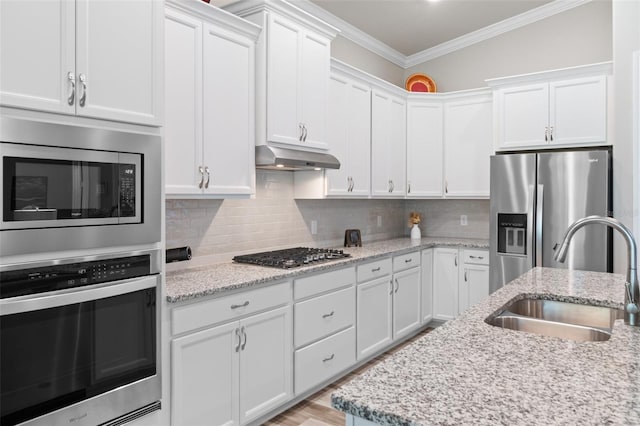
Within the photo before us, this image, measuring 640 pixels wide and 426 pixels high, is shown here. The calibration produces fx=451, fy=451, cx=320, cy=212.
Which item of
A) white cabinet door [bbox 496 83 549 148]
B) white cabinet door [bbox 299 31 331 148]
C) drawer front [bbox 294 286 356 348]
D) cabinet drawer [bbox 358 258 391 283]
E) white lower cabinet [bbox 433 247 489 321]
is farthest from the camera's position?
white lower cabinet [bbox 433 247 489 321]

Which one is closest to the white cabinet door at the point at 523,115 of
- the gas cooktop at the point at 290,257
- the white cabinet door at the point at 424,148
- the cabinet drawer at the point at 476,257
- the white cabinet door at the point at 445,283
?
the white cabinet door at the point at 424,148

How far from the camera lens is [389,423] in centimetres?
93

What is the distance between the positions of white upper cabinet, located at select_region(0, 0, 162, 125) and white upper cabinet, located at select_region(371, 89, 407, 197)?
8.72 ft

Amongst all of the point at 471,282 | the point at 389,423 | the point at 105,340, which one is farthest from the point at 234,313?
the point at 471,282

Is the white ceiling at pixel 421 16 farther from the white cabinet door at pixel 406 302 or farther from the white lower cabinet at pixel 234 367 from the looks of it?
the white lower cabinet at pixel 234 367

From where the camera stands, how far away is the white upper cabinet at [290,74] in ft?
9.90

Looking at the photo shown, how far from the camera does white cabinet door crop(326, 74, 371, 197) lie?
3.80 meters

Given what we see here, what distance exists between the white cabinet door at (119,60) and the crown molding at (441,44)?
2251 millimetres

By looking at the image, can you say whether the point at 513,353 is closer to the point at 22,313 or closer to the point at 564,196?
the point at 22,313

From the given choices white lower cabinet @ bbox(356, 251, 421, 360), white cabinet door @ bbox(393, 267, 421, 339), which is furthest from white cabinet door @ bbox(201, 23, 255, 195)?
white cabinet door @ bbox(393, 267, 421, 339)

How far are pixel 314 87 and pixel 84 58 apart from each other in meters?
1.94

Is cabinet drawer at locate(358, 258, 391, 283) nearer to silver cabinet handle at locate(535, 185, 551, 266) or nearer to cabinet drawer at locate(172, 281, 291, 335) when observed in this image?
cabinet drawer at locate(172, 281, 291, 335)

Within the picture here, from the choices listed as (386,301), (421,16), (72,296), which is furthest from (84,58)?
(421,16)

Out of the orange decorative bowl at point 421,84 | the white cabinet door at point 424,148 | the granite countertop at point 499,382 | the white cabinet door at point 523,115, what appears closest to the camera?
the granite countertop at point 499,382
